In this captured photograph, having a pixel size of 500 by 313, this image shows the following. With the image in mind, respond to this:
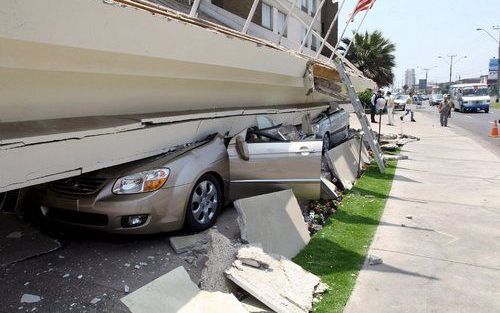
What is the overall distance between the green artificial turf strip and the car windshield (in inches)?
1464

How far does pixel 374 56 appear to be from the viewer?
121 ft

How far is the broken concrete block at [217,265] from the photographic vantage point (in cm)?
407

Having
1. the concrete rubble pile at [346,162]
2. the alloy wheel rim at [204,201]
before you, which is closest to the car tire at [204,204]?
the alloy wheel rim at [204,201]

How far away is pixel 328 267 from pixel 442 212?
122 inches

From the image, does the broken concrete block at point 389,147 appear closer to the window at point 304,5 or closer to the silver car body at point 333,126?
the silver car body at point 333,126

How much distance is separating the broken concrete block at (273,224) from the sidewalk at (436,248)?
0.88 metres

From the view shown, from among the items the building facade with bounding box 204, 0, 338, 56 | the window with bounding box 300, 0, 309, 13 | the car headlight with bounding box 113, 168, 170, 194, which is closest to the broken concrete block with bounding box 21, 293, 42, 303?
the car headlight with bounding box 113, 168, 170, 194

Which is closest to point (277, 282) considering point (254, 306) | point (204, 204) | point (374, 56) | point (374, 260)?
point (254, 306)

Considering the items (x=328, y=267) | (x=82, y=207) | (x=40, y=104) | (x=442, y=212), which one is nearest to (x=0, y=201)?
(x=82, y=207)

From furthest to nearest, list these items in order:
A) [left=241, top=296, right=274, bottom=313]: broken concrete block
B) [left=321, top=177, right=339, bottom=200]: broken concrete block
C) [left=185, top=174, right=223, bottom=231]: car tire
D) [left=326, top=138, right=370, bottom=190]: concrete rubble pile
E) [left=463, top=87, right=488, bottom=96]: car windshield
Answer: [left=463, top=87, right=488, bottom=96]: car windshield < [left=326, top=138, right=370, bottom=190]: concrete rubble pile < [left=321, top=177, right=339, bottom=200]: broken concrete block < [left=185, top=174, right=223, bottom=231]: car tire < [left=241, top=296, right=274, bottom=313]: broken concrete block

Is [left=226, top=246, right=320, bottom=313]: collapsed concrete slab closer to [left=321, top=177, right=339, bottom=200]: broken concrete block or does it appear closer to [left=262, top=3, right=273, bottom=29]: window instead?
[left=321, top=177, right=339, bottom=200]: broken concrete block

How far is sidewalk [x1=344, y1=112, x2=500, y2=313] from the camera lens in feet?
13.6

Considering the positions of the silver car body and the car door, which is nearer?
the car door

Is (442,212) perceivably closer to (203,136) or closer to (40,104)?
(203,136)
